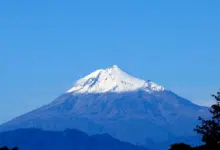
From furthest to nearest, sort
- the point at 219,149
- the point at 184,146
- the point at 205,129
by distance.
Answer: the point at 205,129, the point at 184,146, the point at 219,149

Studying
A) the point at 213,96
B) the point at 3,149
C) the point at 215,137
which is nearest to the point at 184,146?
the point at 215,137

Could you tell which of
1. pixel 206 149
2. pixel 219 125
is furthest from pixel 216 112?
pixel 206 149

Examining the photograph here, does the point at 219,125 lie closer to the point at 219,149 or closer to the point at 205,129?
the point at 205,129

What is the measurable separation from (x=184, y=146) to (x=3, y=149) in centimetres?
1585

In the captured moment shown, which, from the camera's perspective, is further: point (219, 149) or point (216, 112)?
point (216, 112)

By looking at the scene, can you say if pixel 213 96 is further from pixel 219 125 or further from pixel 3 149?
pixel 3 149

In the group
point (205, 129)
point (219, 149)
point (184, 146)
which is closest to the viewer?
point (219, 149)

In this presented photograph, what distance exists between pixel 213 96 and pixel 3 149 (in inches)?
749

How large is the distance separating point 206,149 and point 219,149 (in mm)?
2370

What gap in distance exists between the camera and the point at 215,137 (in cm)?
7075

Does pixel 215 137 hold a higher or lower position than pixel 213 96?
lower

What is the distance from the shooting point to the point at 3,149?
7438cm

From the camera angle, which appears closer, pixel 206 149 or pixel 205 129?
pixel 206 149

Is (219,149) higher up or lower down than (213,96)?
lower down
